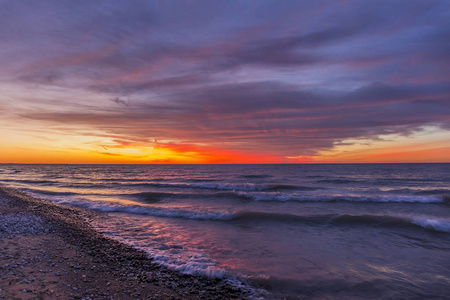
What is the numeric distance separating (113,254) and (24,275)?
9.39ft

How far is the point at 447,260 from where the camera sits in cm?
980

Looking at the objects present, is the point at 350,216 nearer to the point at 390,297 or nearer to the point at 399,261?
the point at 399,261

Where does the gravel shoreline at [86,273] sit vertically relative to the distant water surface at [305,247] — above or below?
above

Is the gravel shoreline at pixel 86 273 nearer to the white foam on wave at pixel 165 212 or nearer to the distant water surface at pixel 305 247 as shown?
the distant water surface at pixel 305 247

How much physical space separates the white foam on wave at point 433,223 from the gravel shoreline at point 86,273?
49.0 feet

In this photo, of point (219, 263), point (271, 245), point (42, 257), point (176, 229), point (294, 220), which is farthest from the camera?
point (294, 220)

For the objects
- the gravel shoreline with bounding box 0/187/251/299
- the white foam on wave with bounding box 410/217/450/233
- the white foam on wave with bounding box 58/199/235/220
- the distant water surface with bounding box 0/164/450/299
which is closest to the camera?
the gravel shoreline with bounding box 0/187/251/299

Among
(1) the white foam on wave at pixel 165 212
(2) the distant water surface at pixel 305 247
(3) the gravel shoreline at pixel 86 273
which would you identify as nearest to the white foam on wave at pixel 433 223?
(2) the distant water surface at pixel 305 247

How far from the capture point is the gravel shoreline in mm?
6125

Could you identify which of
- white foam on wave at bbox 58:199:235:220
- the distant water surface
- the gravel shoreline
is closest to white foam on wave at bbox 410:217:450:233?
the distant water surface

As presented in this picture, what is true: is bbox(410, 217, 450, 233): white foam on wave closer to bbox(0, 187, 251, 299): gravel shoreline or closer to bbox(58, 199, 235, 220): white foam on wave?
bbox(58, 199, 235, 220): white foam on wave

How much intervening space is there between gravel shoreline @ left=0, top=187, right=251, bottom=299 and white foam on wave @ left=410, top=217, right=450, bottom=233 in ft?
49.0

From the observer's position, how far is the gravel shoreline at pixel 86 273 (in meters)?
6.12

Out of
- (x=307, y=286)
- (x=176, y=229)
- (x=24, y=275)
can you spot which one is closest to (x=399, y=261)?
(x=307, y=286)
